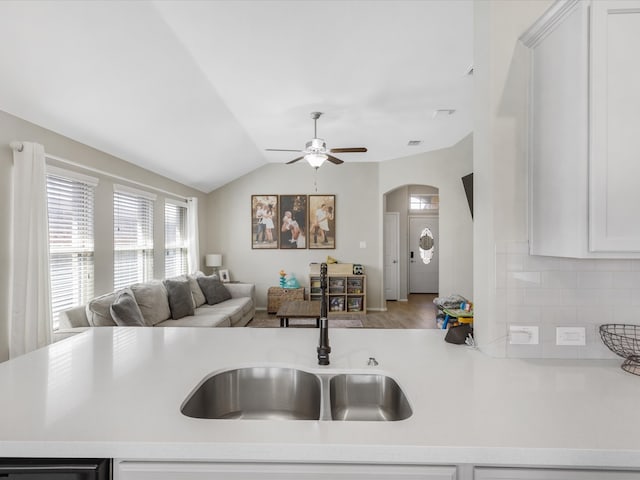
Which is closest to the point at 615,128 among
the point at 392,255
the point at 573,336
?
the point at 573,336

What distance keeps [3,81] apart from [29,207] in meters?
0.86

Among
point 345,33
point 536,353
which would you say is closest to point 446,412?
point 536,353

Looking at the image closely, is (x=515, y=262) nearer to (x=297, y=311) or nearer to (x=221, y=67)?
(x=221, y=67)

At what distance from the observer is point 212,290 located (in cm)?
505

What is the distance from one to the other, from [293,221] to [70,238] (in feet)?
12.0

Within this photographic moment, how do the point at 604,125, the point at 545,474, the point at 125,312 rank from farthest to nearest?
the point at 125,312, the point at 604,125, the point at 545,474

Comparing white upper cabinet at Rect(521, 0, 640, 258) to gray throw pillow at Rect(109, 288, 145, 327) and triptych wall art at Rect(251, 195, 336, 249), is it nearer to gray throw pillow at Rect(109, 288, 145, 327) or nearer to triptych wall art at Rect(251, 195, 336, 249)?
gray throw pillow at Rect(109, 288, 145, 327)

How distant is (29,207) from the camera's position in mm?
2465

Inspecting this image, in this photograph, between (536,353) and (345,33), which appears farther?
(345,33)

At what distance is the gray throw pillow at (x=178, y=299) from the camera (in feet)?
13.2

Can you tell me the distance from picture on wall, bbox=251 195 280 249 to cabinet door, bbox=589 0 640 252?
17.9 feet

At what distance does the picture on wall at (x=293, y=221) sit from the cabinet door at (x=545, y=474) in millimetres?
5462

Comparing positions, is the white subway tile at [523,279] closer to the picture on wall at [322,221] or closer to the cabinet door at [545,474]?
the cabinet door at [545,474]

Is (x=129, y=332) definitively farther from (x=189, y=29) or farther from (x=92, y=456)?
(x=189, y=29)
